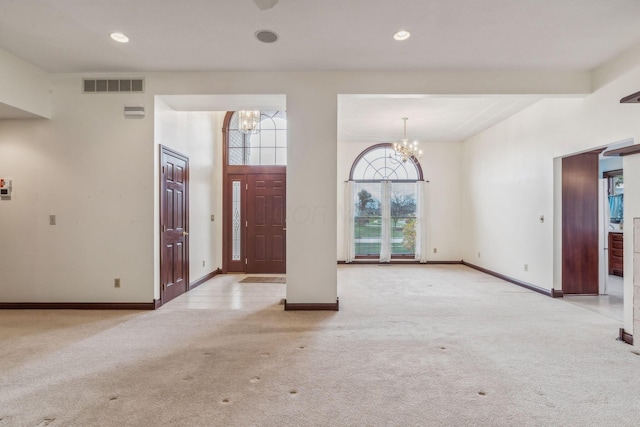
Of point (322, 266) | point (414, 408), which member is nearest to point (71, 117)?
point (322, 266)

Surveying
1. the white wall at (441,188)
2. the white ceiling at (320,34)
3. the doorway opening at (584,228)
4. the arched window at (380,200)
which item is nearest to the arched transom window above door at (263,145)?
the white wall at (441,188)

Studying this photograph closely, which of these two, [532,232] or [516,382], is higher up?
[532,232]

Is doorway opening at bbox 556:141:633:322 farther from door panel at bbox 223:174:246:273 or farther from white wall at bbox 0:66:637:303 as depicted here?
door panel at bbox 223:174:246:273

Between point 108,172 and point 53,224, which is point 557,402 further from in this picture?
point 53,224

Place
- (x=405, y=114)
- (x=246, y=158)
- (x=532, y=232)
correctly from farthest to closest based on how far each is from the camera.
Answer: (x=246, y=158), (x=405, y=114), (x=532, y=232)

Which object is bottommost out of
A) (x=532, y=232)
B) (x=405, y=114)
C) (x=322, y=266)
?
(x=322, y=266)

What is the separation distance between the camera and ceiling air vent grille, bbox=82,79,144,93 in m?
4.23

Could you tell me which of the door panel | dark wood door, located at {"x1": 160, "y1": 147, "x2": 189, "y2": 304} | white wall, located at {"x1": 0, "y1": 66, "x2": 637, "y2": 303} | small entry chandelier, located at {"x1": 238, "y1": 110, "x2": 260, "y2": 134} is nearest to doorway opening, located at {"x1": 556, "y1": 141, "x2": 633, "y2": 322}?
white wall, located at {"x1": 0, "y1": 66, "x2": 637, "y2": 303}

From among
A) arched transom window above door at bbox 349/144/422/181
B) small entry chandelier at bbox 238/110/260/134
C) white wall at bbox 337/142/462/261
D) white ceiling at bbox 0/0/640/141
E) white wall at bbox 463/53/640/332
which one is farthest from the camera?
arched transom window above door at bbox 349/144/422/181

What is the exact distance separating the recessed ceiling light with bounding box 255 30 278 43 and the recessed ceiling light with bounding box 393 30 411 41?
4.06 feet

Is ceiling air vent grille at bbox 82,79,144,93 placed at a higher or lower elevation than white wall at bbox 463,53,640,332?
higher

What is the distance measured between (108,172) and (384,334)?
13.1ft

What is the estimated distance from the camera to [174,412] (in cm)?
204

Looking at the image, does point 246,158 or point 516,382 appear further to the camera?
→ point 246,158
